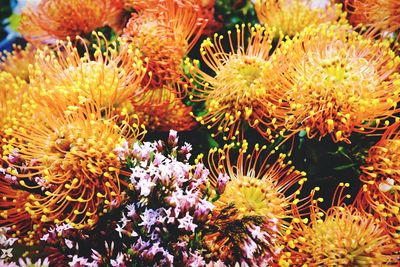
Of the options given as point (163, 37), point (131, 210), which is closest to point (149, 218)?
point (131, 210)

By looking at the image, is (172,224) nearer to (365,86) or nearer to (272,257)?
(272,257)

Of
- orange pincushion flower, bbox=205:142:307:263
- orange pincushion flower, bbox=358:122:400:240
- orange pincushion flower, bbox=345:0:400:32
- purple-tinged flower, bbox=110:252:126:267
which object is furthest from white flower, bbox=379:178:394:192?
purple-tinged flower, bbox=110:252:126:267

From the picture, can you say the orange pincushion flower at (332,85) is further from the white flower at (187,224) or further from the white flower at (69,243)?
the white flower at (69,243)

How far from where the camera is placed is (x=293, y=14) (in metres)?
1.05

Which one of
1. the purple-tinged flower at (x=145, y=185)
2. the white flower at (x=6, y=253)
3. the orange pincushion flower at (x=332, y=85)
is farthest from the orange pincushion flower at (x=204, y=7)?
the white flower at (x=6, y=253)

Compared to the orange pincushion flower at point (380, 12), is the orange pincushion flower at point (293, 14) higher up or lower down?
lower down

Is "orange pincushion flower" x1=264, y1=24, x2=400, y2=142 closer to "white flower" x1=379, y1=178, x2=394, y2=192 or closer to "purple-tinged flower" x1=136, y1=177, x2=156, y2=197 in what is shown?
"white flower" x1=379, y1=178, x2=394, y2=192

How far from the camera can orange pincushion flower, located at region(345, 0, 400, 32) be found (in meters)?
0.94

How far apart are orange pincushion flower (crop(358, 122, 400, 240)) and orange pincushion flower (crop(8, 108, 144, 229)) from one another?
41 centimetres

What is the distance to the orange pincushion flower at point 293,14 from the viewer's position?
1044 mm

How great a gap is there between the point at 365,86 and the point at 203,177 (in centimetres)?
32

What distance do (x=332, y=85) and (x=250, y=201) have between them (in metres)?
0.23

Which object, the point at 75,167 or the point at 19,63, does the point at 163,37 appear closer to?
the point at 75,167

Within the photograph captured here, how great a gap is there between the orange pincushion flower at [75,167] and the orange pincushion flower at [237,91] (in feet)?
0.61
